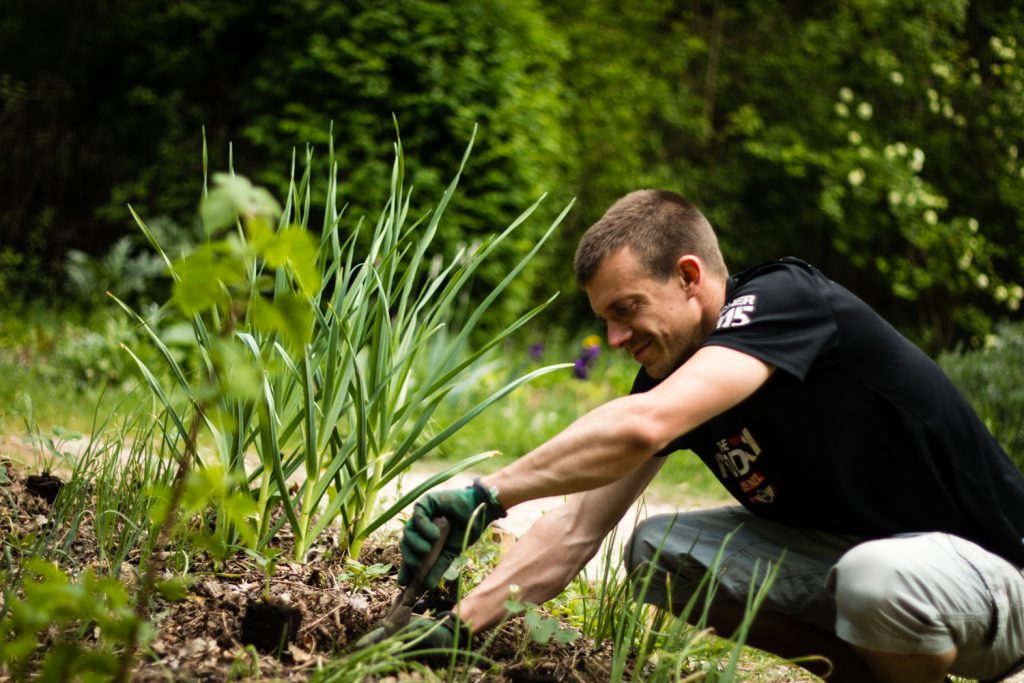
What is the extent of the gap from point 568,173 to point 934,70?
114 inches

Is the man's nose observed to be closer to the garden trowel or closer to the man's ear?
the man's ear

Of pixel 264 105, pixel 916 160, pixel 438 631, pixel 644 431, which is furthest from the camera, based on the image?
pixel 916 160

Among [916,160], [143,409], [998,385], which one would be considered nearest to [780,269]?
[143,409]

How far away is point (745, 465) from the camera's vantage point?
228 centimetres

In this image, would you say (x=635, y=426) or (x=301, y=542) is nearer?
(x=635, y=426)

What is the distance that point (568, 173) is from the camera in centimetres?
790

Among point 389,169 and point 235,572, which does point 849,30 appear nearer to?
point 389,169

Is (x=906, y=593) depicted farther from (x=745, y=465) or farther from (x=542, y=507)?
(x=542, y=507)

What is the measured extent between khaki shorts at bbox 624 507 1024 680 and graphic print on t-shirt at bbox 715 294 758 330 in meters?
0.42

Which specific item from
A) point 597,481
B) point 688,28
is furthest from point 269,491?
point 688,28

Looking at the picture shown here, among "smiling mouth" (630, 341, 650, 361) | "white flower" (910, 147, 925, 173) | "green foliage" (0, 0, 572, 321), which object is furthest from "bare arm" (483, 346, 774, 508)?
"white flower" (910, 147, 925, 173)

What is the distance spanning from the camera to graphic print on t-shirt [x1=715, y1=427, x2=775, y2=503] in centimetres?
224

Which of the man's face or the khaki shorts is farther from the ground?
the man's face

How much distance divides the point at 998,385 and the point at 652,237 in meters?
3.93
